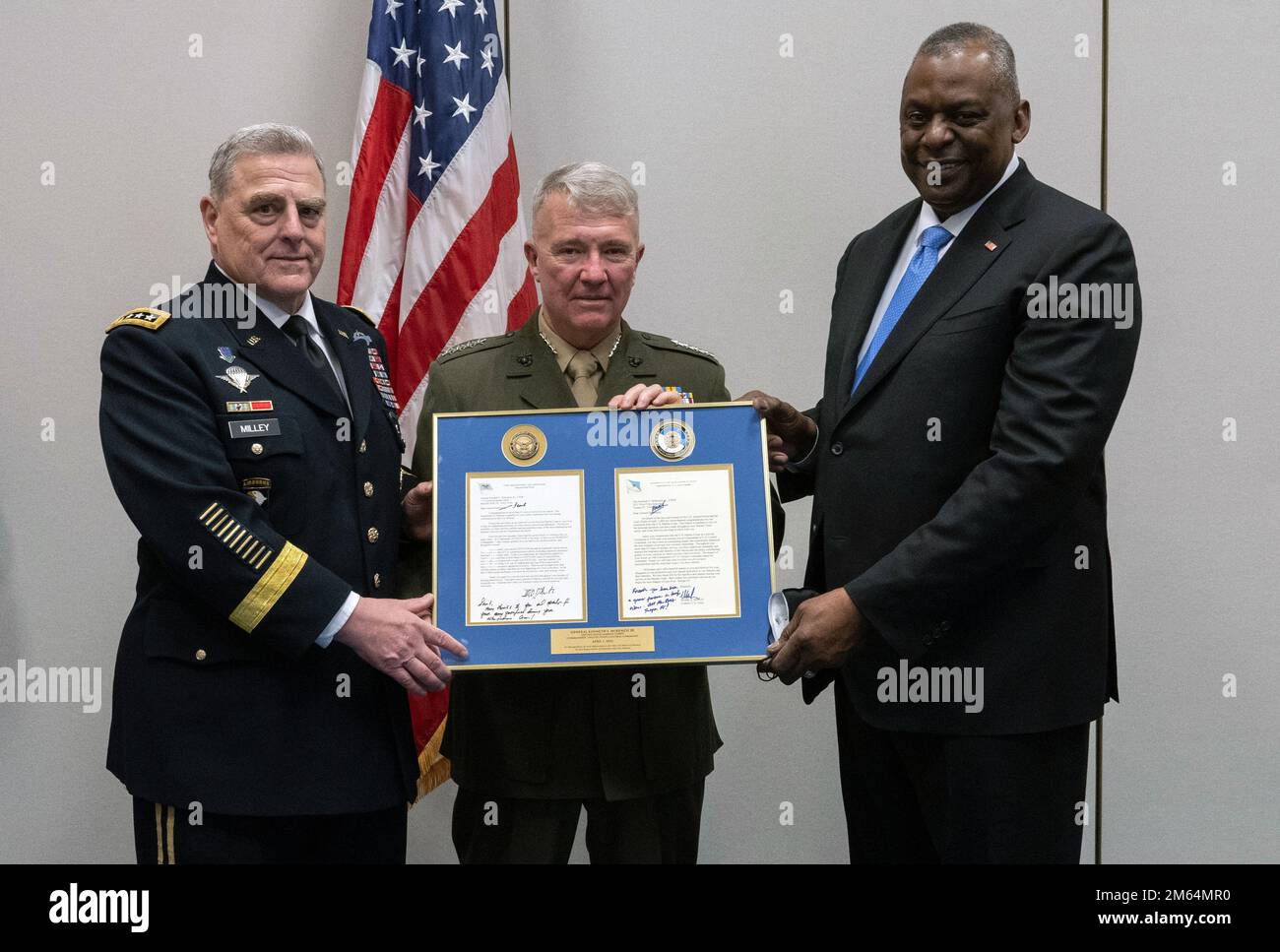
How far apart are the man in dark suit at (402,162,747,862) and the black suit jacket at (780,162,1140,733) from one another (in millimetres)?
418

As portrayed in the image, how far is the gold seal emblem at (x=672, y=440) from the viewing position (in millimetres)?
2424

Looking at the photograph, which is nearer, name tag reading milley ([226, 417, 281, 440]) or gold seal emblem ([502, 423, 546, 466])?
name tag reading milley ([226, 417, 281, 440])

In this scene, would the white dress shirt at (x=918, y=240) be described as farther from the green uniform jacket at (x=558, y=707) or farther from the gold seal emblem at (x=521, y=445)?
the gold seal emblem at (x=521, y=445)

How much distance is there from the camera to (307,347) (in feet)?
7.96

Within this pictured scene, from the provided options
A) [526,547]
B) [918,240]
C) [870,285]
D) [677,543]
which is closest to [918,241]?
[918,240]

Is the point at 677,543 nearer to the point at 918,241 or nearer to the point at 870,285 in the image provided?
the point at 870,285

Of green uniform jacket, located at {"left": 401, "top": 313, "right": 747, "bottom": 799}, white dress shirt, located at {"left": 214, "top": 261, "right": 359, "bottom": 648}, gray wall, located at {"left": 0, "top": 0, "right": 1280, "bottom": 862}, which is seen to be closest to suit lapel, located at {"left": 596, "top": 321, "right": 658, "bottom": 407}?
green uniform jacket, located at {"left": 401, "top": 313, "right": 747, "bottom": 799}

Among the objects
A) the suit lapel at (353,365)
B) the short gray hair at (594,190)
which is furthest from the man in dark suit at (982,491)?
the suit lapel at (353,365)

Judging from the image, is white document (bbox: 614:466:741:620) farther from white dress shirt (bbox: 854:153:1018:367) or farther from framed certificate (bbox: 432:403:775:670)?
white dress shirt (bbox: 854:153:1018:367)

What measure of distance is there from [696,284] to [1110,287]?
5.27 feet

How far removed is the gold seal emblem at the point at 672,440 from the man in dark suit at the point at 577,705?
0.05m

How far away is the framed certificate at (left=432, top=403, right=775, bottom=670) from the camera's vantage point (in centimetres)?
234

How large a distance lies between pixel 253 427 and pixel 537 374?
606 millimetres
